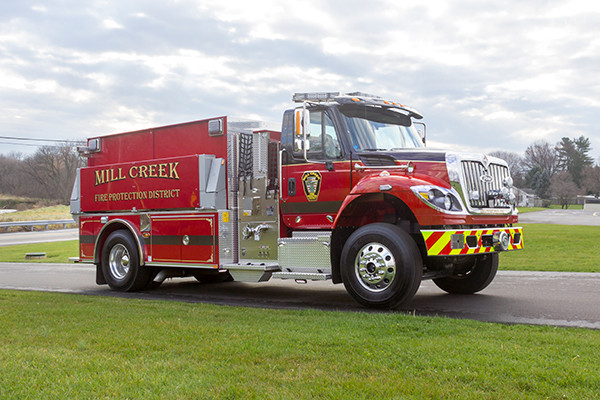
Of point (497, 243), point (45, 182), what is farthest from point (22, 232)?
point (45, 182)

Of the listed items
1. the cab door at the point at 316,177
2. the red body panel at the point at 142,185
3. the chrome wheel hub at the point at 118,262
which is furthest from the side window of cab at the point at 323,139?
the chrome wheel hub at the point at 118,262

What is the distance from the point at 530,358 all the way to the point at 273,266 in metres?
4.90

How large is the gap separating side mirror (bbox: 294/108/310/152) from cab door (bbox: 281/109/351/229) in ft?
0.61

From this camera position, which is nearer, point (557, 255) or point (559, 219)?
point (557, 255)

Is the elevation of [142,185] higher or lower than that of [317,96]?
lower

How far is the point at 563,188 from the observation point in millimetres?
109688

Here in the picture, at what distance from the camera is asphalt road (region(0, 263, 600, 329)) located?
727cm

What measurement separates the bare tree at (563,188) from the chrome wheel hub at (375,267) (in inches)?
4273

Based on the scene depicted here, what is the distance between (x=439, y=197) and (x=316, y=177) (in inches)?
74.4

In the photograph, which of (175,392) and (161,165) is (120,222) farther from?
(175,392)

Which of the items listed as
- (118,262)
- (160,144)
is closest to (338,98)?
(160,144)

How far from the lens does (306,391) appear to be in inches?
159

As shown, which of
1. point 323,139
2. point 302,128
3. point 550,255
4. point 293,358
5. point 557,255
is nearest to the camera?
Answer: point 293,358

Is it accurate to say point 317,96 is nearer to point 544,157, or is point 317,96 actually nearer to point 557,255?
point 557,255
